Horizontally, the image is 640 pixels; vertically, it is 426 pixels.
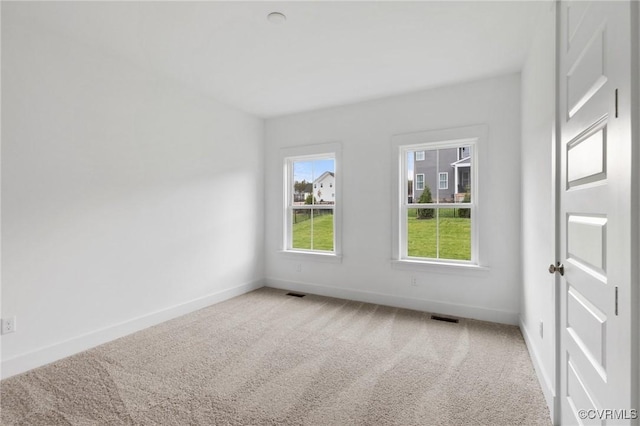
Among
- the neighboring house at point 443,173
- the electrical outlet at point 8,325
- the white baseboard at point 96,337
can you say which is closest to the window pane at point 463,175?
the neighboring house at point 443,173

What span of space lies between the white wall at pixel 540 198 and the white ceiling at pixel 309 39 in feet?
1.13

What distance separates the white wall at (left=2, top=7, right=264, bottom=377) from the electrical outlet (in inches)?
1.4

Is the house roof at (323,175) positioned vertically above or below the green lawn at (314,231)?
above

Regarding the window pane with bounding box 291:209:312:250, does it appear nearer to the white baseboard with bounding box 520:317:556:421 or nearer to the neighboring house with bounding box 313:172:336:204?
the neighboring house with bounding box 313:172:336:204

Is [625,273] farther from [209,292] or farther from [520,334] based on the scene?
[209,292]

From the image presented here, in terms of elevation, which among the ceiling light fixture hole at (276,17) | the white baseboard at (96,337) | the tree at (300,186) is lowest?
the white baseboard at (96,337)

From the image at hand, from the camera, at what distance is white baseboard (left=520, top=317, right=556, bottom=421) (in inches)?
71.4

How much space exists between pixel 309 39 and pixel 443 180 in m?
2.21

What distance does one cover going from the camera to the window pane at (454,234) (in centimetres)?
362

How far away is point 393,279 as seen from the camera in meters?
3.90

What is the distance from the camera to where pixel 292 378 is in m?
2.29

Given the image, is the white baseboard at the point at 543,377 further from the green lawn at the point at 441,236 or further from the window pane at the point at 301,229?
the window pane at the point at 301,229

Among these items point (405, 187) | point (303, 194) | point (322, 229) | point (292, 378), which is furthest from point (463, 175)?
point (292, 378)

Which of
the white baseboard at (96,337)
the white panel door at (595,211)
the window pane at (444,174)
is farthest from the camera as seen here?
the window pane at (444,174)
